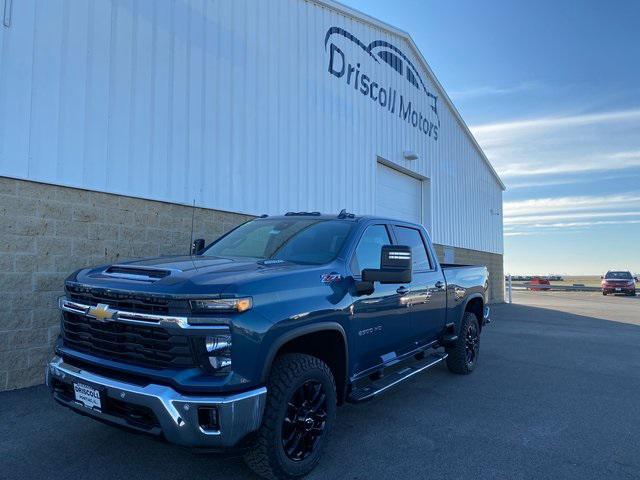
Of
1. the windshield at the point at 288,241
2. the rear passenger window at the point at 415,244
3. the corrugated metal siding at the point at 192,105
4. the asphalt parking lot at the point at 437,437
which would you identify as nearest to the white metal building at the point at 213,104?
the corrugated metal siding at the point at 192,105

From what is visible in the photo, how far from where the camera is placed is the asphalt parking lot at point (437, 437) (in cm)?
351

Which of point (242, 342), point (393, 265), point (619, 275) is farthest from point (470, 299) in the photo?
point (619, 275)

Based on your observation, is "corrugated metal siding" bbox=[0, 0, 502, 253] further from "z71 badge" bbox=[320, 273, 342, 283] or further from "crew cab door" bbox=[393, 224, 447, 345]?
"z71 badge" bbox=[320, 273, 342, 283]

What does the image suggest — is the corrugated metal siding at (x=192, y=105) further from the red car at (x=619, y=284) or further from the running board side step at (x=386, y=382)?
the red car at (x=619, y=284)

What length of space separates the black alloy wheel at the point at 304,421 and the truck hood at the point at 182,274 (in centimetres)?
86

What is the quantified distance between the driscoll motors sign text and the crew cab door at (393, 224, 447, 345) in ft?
21.5

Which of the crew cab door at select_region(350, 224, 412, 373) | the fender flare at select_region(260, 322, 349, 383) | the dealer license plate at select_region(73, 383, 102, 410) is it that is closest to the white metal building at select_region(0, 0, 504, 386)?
the dealer license plate at select_region(73, 383, 102, 410)

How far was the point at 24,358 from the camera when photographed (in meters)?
5.48

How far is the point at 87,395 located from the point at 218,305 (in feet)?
3.54

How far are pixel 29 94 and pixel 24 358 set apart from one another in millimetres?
3060

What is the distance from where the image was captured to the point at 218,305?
9.36 ft

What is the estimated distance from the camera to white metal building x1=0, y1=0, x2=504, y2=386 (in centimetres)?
570

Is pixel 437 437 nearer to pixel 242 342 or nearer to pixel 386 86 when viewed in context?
pixel 242 342

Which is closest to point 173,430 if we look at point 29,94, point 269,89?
point 29,94
